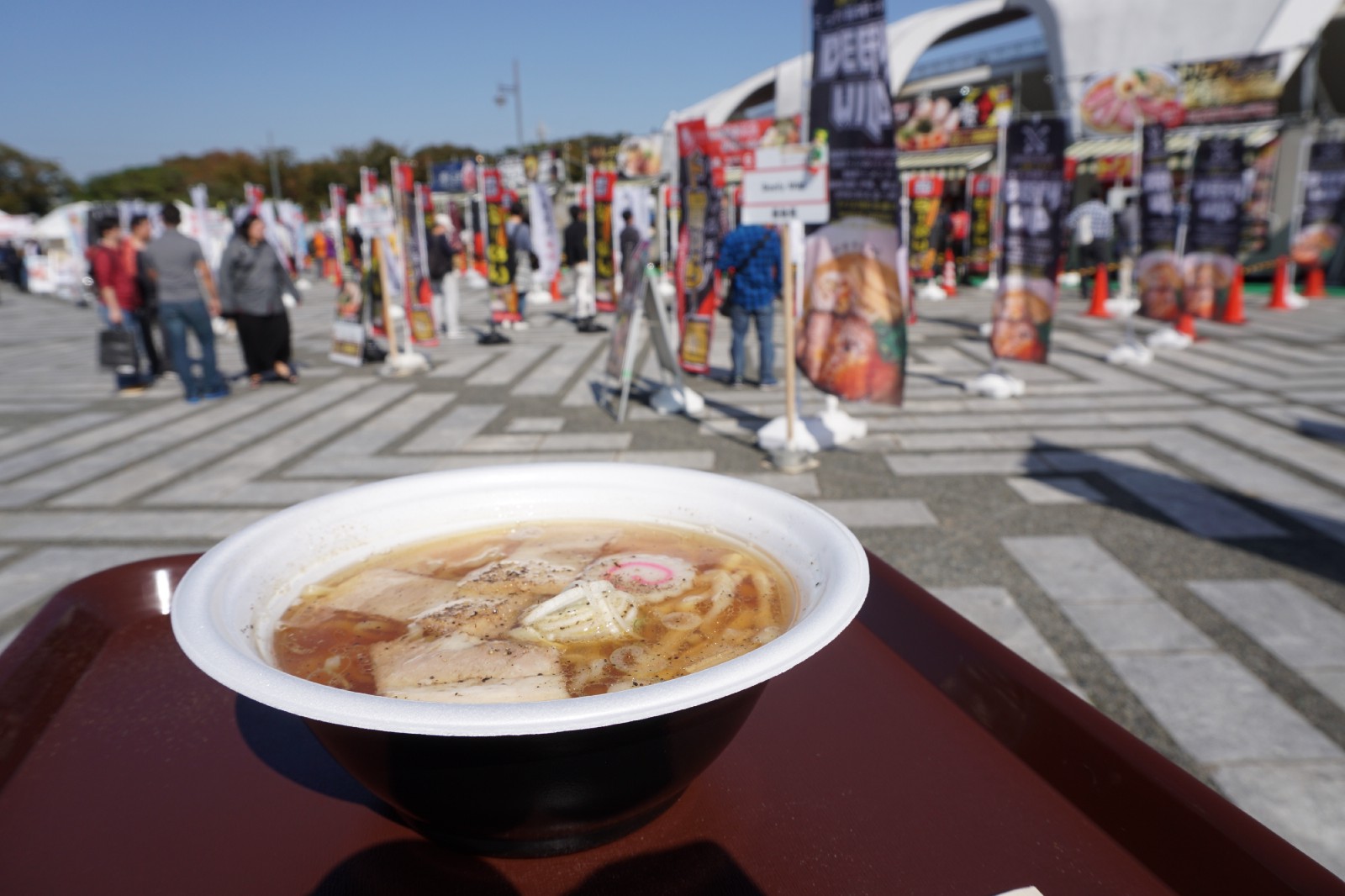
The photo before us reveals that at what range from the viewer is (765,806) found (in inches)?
38.5

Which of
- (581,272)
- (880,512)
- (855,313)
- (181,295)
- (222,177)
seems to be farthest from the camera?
(222,177)

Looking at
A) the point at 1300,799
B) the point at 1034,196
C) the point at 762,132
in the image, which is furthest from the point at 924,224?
the point at 1300,799

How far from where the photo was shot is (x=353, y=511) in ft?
4.06

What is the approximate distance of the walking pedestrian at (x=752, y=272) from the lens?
7.25 m

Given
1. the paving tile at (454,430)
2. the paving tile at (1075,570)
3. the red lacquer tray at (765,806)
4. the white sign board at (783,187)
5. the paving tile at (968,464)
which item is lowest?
the paving tile at (1075,570)

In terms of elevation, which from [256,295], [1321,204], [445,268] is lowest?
[256,295]

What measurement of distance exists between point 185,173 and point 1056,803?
76.8 m

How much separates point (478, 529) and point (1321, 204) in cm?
1850

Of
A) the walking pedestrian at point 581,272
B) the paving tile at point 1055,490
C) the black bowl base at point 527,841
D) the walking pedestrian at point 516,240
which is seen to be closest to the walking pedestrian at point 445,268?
the walking pedestrian at point 516,240

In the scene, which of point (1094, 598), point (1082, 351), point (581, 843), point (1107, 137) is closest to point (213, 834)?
point (581, 843)

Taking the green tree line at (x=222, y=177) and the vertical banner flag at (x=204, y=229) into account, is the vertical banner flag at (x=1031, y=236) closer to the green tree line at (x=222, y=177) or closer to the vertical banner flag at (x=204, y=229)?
the vertical banner flag at (x=204, y=229)

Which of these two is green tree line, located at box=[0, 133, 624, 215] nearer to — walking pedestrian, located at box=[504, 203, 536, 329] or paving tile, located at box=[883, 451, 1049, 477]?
walking pedestrian, located at box=[504, 203, 536, 329]

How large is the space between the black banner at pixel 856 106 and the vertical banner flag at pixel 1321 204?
1402 centimetres

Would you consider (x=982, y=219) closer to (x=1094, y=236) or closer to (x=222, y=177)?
(x=1094, y=236)
